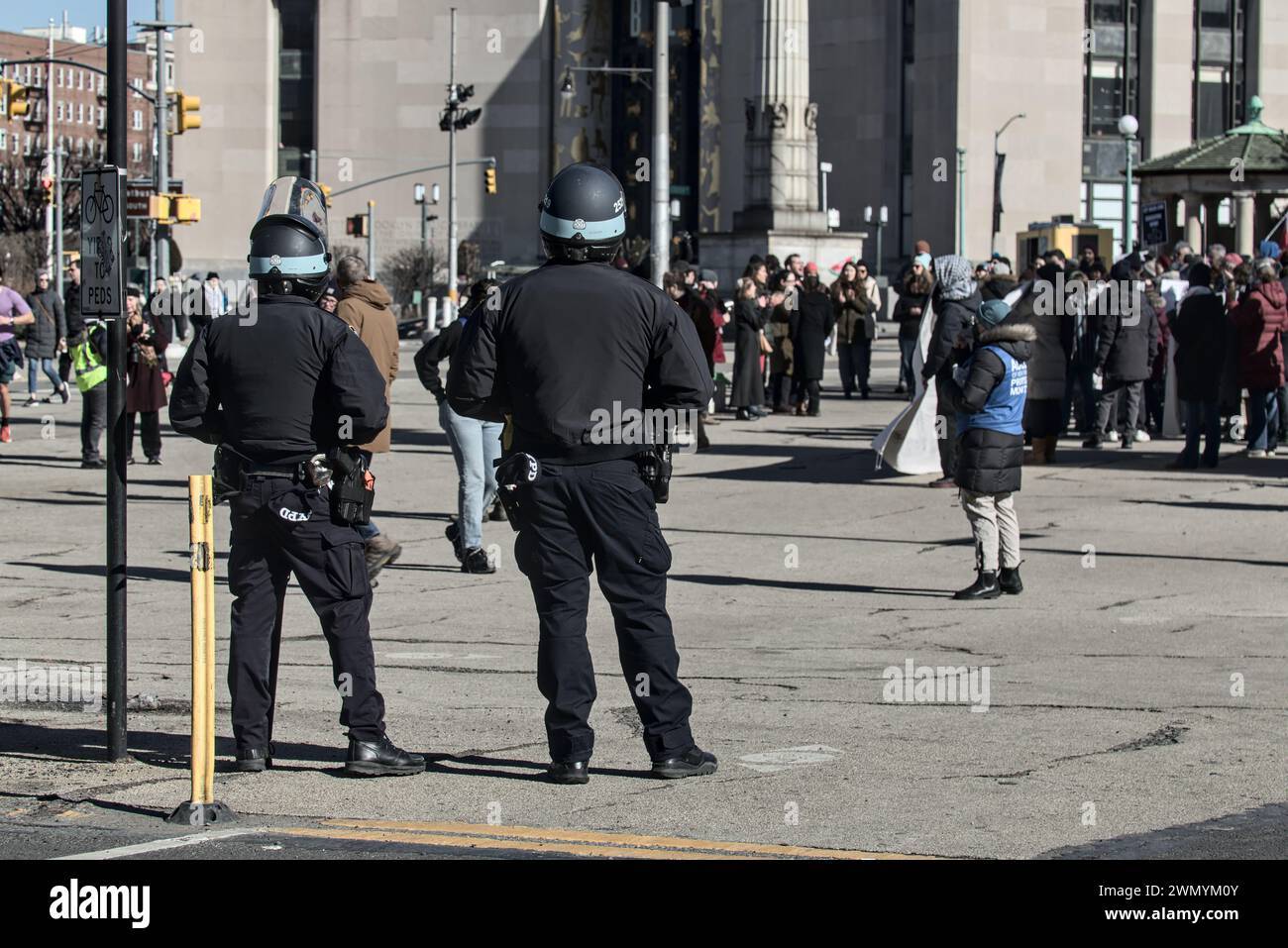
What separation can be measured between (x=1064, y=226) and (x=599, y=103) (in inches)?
2049

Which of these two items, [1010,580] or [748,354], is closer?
[1010,580]

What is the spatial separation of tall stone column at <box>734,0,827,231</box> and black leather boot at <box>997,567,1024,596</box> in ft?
108

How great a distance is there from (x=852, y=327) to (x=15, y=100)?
63.4ft

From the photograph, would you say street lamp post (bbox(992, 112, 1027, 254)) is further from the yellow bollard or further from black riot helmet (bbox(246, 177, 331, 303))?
the yellow bollard

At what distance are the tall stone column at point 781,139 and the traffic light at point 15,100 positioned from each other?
15.3 metres

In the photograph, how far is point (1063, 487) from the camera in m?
17.5

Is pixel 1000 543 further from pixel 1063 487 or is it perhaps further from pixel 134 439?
pixel 134 439

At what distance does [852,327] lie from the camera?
2772 centimetres

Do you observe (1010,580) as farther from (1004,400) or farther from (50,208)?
(50,208)

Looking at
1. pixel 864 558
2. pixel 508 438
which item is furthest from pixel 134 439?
pixel 508 438

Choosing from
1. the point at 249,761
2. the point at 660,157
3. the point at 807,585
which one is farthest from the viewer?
the point at 660,157

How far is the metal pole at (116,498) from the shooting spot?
7.29 meters

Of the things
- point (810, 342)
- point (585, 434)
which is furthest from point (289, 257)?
point (810, 342)

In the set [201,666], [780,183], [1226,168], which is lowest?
[201,666]
